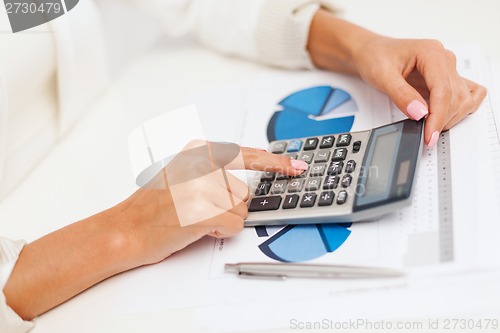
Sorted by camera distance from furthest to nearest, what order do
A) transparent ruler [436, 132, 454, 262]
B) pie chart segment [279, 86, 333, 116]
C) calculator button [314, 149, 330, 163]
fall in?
1. pie chart segment [279, 86, 333, 116]
2. calculator button [314, 149, 330, 163]
3. transparent ruler [436, 132, 454, 262]

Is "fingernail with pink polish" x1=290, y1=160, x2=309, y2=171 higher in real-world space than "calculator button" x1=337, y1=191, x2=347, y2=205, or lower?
lower

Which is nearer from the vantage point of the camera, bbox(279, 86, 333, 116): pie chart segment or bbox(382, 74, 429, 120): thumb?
bbox(382, 74, 429, 120): thumb

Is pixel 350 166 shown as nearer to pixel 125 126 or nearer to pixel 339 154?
pixel 339 154

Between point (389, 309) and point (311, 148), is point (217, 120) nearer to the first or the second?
point (311, 148)

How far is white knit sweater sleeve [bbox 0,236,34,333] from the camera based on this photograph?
44 cm

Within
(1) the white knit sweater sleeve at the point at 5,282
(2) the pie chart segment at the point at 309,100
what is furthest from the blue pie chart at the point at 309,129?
(1) the white knit sweater sleeve at the point at 5,282

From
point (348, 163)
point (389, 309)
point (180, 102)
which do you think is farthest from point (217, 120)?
point (389, 309)

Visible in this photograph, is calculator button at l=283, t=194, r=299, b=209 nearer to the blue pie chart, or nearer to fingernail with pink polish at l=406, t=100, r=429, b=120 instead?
the blue pie chart

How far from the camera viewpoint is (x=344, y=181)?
48cm

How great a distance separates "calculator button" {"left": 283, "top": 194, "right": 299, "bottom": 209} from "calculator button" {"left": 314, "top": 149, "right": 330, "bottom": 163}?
5 cm

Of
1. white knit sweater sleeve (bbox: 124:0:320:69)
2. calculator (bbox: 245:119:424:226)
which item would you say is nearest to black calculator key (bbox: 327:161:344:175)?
calculator (bbox: 245:119:424:226)

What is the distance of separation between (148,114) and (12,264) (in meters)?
0.27

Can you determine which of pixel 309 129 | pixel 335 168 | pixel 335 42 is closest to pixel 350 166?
pixel 335 168

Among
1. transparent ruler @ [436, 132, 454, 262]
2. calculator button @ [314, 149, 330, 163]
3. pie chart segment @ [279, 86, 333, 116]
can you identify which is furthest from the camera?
pie chart segment @ [279, 86, 333, 116]
